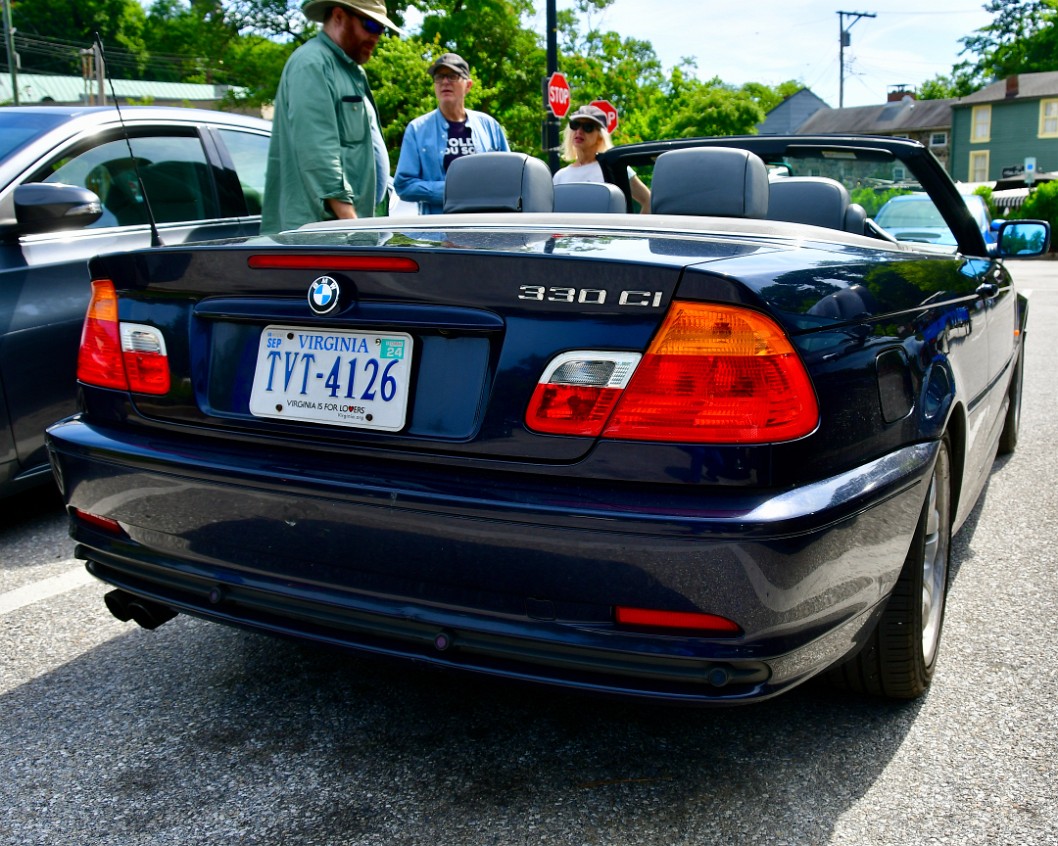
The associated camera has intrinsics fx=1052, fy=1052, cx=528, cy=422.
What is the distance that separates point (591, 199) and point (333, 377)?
6.76 feet

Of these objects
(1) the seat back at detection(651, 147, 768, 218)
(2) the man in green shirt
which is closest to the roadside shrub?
(2) the man in green shirt

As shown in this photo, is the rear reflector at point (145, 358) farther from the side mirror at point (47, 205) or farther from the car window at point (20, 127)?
the car window at point (20, 127)

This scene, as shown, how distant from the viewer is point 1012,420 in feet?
16.7

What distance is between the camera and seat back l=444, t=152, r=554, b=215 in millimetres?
3744

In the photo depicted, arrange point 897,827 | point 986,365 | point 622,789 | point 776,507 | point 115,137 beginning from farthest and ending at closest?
point 115,137 < point 986,365 < point 622,789 < point 897,827 < point 776,507

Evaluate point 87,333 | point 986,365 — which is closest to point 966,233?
point 986,365

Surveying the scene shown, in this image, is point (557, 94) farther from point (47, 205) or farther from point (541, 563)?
point (541, 563)

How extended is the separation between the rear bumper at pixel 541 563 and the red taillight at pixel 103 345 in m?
0.32

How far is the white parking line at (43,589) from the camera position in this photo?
3.32 m

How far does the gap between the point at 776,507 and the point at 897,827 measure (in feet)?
2.44

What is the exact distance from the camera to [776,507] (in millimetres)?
1834

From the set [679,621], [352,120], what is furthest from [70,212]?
[679,621]

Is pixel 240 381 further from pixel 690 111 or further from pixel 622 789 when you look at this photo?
pixel 690 111

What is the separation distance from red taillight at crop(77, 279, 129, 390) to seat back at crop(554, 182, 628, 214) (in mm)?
1887
